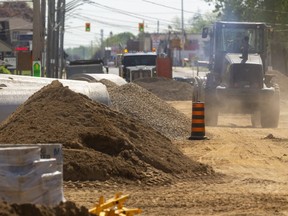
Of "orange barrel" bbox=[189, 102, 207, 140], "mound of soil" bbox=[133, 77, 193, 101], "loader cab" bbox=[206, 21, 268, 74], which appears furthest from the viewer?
"mound of soil" bbox=[133, 77, 193, 101]

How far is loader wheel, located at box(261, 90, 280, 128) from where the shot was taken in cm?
2941

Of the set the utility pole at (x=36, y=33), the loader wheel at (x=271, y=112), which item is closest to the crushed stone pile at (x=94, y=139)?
the loader wheel at (x=271, y=112)

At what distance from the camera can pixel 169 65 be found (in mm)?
66812

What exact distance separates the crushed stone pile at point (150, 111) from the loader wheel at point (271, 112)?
3703 mm

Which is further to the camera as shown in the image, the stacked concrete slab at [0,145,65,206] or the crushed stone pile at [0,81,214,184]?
the crushed stone pile at [0,81,214,184]

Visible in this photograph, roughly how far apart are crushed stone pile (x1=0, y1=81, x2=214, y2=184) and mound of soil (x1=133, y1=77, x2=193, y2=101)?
3562cm

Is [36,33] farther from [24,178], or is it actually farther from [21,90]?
[24,178]

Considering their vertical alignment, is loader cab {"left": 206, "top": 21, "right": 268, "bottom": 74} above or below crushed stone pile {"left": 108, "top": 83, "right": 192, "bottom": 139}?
above

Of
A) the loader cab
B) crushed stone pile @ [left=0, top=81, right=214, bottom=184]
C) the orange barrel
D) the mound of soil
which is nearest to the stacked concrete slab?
crushed stone pile @ [left=0, top=81, right=214, bottom=184]

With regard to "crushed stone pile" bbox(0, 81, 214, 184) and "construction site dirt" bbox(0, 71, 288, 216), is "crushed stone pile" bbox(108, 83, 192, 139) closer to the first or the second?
"construction site dirt" bbox(0, 71, 288, 216)

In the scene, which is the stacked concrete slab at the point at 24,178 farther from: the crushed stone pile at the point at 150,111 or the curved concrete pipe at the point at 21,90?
the crushed stone pile at the point at 150,111

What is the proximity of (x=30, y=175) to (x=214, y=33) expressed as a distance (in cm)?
2098

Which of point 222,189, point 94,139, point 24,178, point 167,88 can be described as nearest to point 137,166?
point 94,139

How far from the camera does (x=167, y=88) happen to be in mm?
54312
